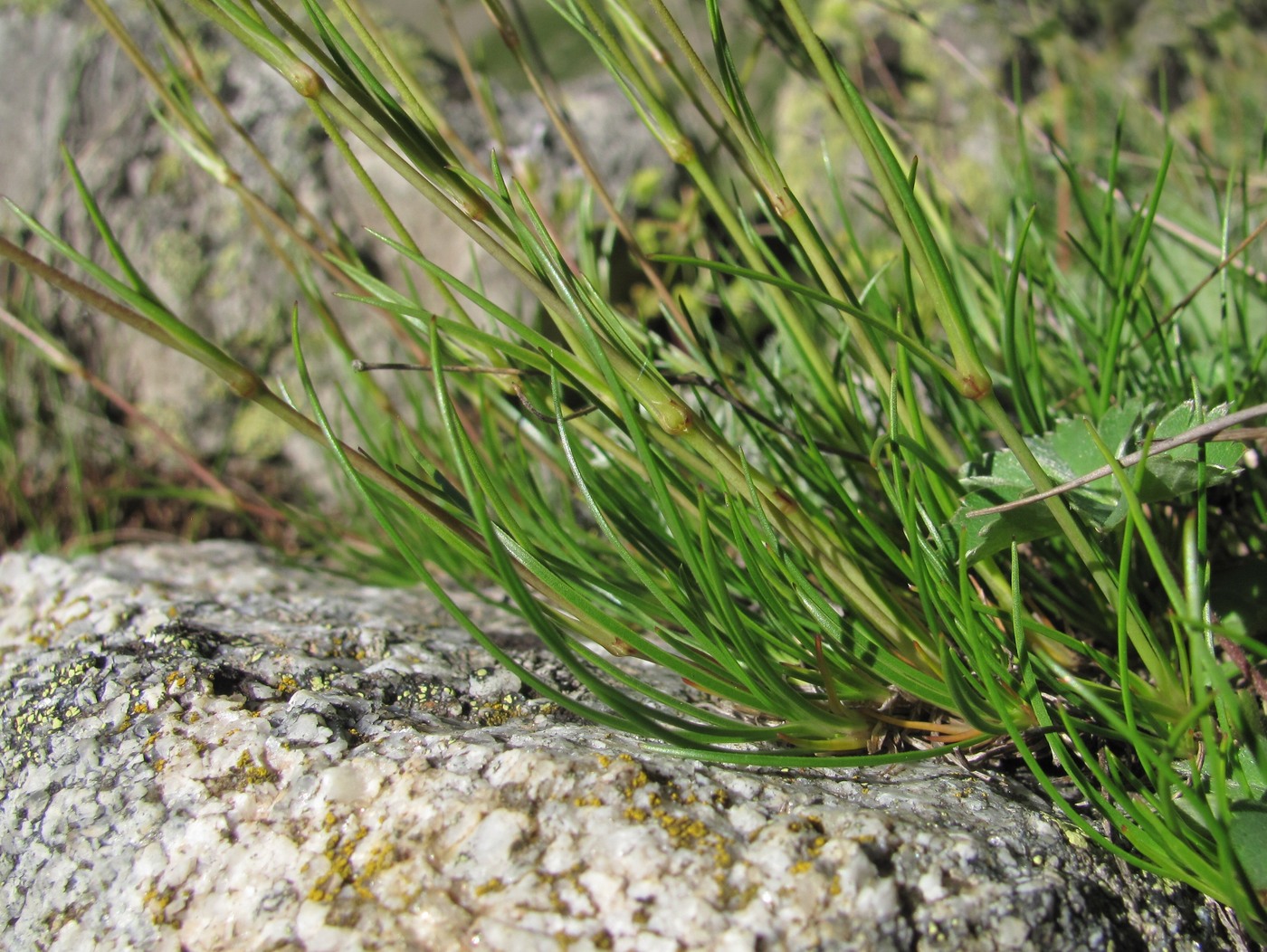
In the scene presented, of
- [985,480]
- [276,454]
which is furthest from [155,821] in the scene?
[276,454]

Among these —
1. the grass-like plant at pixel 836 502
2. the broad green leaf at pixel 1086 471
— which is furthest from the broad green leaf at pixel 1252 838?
the broad green leaf at pixel 1086 471

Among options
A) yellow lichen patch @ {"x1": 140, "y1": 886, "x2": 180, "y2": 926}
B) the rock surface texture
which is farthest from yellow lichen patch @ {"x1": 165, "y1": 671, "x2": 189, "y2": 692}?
yellow lichen patch @ {"x1": 140, "y1": 886, "x2": 180, "y2": 926}

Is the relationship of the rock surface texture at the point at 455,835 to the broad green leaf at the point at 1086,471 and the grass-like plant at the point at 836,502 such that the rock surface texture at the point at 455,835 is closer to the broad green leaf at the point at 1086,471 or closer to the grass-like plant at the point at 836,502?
the grass-like plant at the point at 836,502

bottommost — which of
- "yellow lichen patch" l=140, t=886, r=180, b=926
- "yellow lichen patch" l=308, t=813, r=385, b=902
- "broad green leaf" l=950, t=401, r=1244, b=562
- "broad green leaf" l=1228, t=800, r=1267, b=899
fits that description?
"broad green leaf" l=1228, t=800, r=1267, b=899

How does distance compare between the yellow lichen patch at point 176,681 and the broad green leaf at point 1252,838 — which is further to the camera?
the yellow lichen patch at point 176,681

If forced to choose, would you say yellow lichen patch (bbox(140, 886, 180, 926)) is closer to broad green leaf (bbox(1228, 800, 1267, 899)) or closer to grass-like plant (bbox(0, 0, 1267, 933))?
grass-like plant (bbox(0, 0, 1267, 933))

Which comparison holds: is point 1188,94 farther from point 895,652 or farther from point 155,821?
point 155,821
